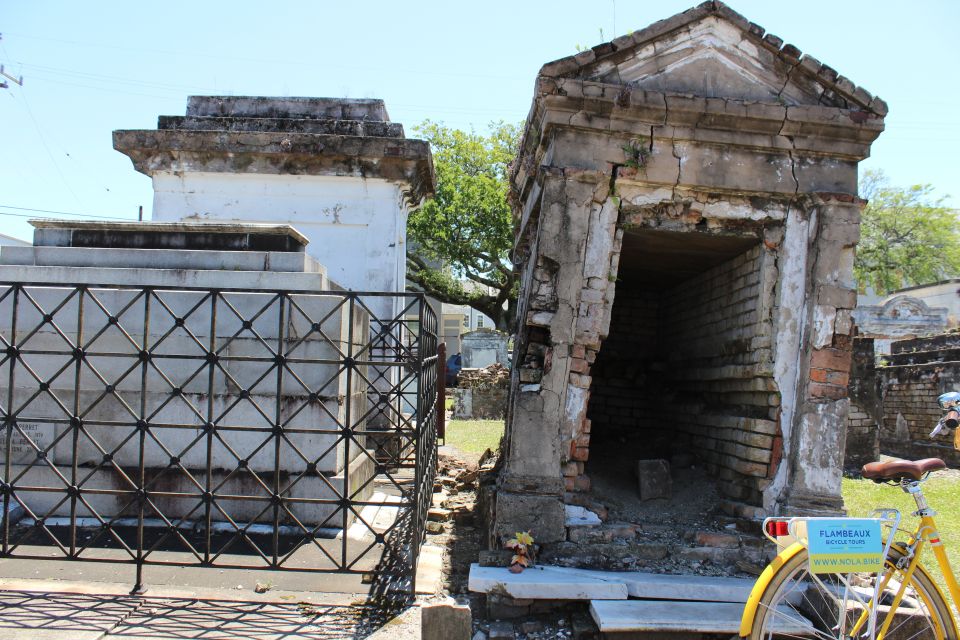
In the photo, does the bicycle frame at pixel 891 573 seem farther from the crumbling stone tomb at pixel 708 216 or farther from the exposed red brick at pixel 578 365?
the exposed red brick at pixel 578 365

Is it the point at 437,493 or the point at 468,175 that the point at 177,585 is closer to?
the point at 437,493

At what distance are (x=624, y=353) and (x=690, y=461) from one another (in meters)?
2.16

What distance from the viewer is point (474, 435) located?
13398 mm

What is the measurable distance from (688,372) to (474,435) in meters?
6.87

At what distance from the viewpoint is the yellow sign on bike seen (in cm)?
355

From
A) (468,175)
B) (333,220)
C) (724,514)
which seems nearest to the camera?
(724,514)

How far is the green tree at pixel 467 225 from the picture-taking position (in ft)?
72.3

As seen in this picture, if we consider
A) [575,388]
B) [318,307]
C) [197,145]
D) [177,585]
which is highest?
[197,145]

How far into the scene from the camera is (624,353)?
858cm

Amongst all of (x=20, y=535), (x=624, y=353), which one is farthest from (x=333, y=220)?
(x=20, y=535)

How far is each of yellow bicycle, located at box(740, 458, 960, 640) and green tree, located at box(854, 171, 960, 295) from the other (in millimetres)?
28144

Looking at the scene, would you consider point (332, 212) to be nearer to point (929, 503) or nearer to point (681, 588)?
point (681, 588)

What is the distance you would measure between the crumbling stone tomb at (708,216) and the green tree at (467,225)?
1576 cm

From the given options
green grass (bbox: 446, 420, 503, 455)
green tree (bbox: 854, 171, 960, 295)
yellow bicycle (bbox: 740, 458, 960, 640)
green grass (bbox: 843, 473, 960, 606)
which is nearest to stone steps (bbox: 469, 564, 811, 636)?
yellow bicycle (bbox: 740, 458, 960, 640)
